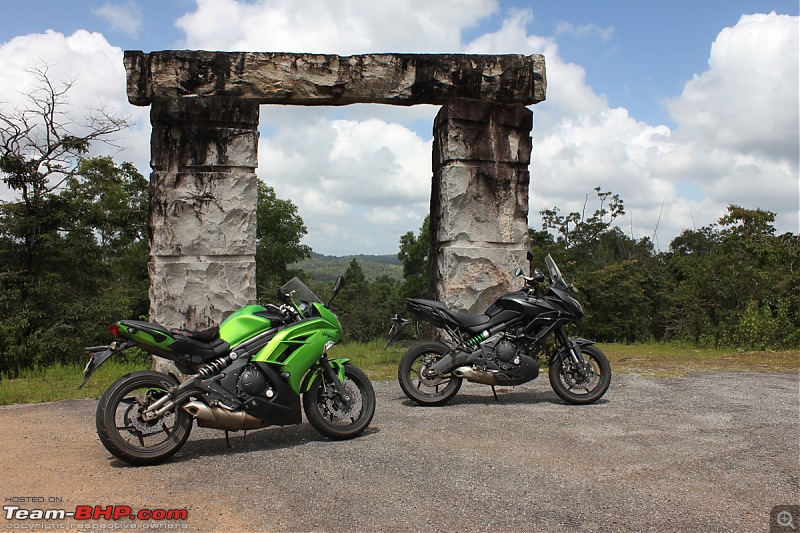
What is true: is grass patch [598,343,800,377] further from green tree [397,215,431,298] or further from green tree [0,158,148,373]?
green tree [397,215,431,298]

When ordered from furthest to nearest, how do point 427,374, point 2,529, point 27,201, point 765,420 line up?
point 27,201 < point 427,374 < point 765,420 < point 2,529

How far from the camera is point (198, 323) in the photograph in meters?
7.07

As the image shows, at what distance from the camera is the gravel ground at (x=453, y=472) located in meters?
3.29

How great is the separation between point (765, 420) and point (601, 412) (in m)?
1.30

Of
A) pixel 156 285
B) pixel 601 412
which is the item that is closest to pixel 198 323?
pixel 156 285

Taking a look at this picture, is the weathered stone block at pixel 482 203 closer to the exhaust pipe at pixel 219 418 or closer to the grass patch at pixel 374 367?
the grass patch at pixel 374 367

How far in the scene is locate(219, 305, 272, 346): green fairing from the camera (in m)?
4.60

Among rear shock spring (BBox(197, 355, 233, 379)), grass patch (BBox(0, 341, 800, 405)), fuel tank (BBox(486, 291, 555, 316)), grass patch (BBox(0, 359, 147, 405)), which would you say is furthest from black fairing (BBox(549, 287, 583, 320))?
grass patch (BBox(0, 359, 147, 405))

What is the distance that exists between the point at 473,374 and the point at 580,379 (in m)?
1.05

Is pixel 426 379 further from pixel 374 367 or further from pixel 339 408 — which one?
pixel 374 367

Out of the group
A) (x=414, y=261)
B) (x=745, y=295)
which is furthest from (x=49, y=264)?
(x=414, y=261)

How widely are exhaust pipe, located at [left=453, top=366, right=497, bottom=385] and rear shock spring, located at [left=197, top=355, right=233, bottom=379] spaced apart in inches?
A: 89.3

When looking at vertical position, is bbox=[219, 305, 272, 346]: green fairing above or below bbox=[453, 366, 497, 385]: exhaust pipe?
above

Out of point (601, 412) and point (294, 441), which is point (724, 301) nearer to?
point (601, 412)
